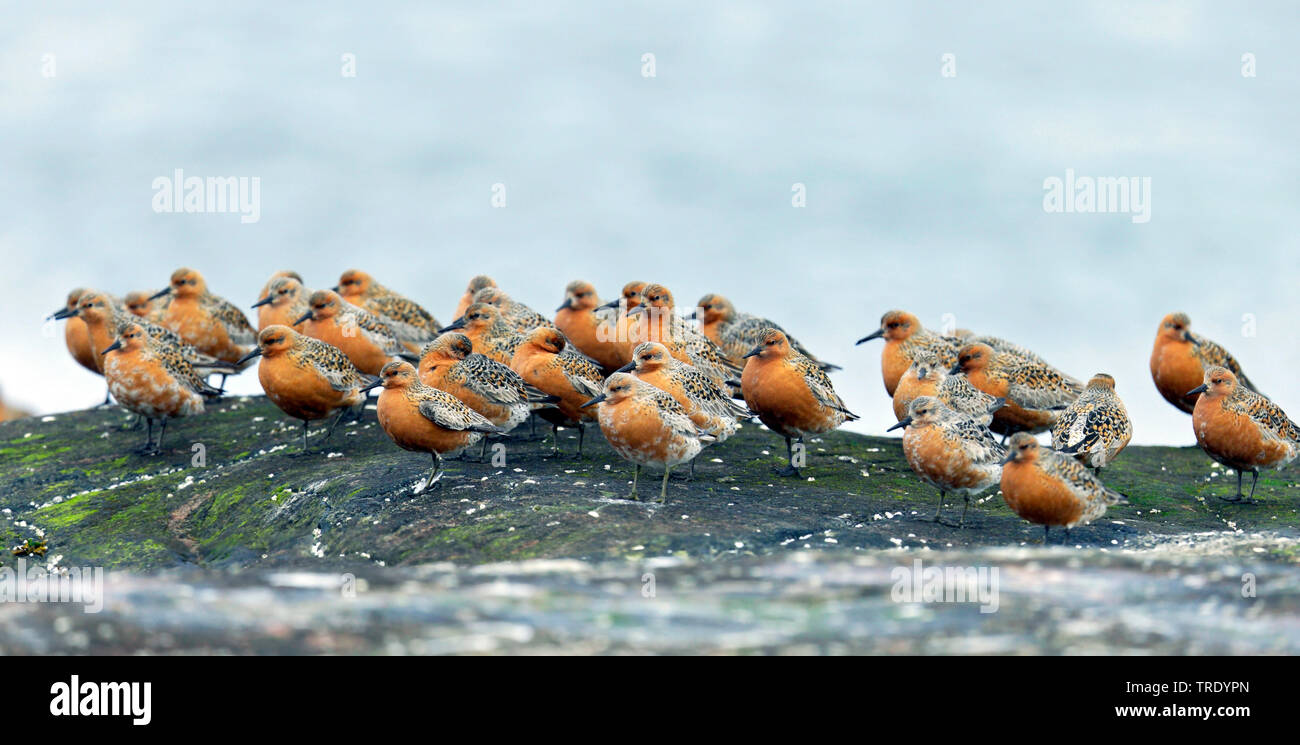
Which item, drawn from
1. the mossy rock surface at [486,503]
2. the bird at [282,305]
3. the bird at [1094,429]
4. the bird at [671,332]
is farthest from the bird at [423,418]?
the bird at [1094,429]

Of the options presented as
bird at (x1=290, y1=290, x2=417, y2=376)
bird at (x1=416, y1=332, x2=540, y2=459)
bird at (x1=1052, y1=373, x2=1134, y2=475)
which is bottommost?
bird at (x1=1052, y1=373, x2=1134, y2=475)

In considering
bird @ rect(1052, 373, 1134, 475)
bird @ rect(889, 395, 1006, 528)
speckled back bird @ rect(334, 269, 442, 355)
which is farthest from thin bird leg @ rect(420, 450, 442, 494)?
bird @ rect(1052, 373, 1134, 475)

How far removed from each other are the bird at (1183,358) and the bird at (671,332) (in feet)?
18.1

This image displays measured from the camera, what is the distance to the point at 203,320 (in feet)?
60.6

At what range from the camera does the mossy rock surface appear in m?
11.3

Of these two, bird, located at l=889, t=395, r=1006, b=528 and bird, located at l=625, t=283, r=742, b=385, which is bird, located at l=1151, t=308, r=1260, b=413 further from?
bird, located at l=889, t=395, r=1006, b=528

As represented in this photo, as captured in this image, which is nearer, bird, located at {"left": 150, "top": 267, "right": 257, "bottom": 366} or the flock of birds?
the flock of birds

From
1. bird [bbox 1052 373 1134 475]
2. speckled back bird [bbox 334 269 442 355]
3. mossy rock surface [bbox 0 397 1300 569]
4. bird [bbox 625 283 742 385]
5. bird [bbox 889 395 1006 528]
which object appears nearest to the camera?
mossy rock surface [bbox 0 397 1300 569]

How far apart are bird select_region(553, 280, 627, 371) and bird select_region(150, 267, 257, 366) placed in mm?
4490
